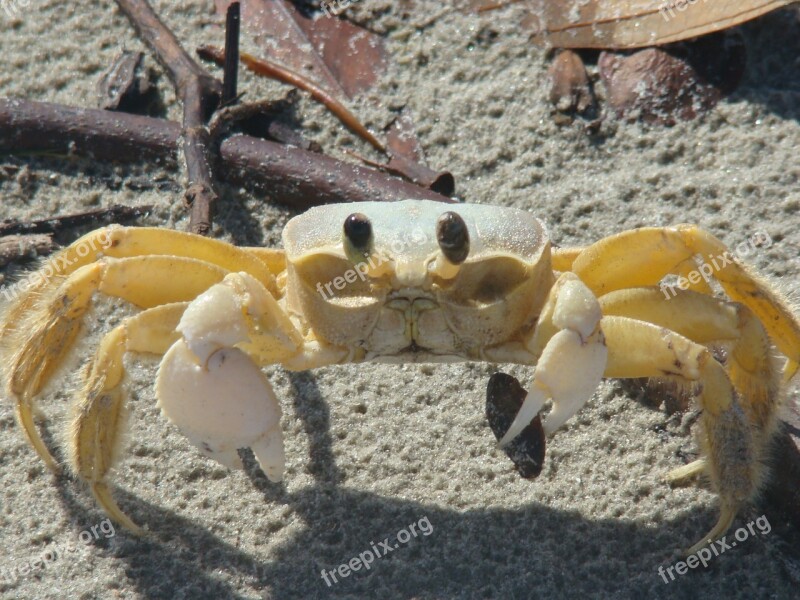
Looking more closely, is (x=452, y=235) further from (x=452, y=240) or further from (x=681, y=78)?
(x=681, y=78)

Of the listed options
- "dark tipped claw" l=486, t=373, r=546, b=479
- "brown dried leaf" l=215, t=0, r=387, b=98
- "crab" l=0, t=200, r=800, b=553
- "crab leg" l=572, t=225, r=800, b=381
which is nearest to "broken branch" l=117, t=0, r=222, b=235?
"brown dried leaf" l=215, t=0, r=387, b=98

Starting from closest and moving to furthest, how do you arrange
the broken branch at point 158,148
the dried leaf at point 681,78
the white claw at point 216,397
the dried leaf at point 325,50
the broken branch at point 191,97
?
1. the white claw at point 216,397
2. the broken branch at point 191,97
3. the broken branch at point 158,148
4. the dried leaf at point 681,78
5. the dried leaf at point 325,50

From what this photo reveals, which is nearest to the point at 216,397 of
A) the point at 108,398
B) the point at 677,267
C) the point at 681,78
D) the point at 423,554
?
the point at 108,398

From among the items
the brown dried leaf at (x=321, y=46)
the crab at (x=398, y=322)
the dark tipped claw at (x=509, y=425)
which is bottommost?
the dark tipped claw at (x=509, y=425)

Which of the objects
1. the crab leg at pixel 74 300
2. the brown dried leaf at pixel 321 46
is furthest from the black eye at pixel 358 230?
the brown dried leaf at pixel 321 46

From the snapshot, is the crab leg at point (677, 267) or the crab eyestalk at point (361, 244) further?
the crab leg at point (677, 267)

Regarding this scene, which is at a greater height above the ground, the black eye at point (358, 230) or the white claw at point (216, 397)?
the black eye at point (358, 230)

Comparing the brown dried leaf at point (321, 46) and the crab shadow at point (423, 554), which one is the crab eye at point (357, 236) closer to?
the crab shadow at point (423, 554)
